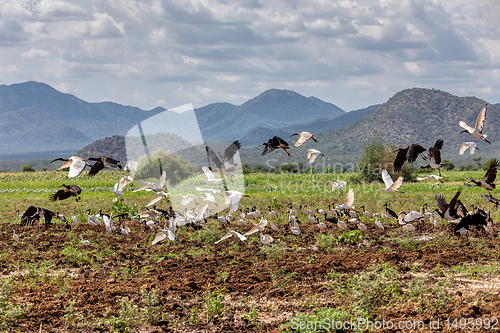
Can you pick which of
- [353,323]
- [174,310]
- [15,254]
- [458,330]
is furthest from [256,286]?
[15,254]

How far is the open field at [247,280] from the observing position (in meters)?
6.52

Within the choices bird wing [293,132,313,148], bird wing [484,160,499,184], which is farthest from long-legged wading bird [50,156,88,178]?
bird wing [484,160,499,184]

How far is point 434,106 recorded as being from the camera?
418 feet

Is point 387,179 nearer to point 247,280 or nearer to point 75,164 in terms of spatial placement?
point 247,280

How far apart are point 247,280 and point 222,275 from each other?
556mm

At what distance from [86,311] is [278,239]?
529 cm

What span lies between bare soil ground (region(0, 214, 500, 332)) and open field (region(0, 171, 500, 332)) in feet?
0.07

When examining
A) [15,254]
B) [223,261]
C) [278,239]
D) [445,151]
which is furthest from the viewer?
[445,151]

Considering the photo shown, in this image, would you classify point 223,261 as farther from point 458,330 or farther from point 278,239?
point 458,330

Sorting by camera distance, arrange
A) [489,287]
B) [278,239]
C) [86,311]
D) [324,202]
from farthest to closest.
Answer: [324,202] < [278,239] < [489,287] < [86,311]

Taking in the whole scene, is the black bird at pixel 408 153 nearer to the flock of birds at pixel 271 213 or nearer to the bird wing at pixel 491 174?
the flock of birds at pixel 271 213

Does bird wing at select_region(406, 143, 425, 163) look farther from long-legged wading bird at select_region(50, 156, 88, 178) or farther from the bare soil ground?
long-legged wading bird at select_region(50, 156, 88, 178)

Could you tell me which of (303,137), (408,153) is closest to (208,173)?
(303,137)

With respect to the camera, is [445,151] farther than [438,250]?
Yes
